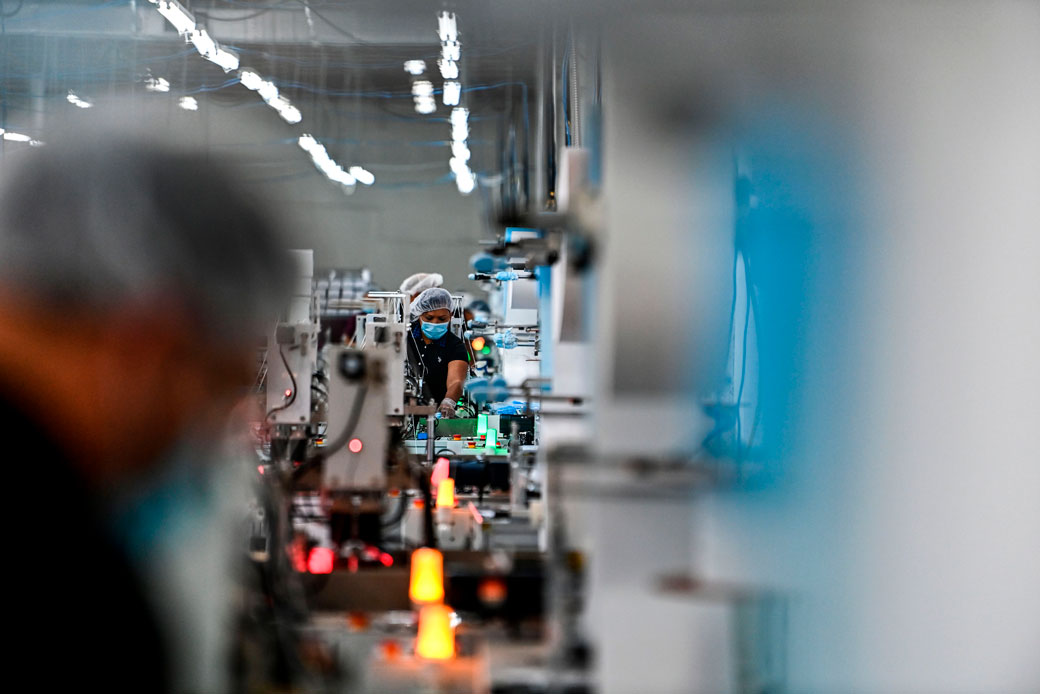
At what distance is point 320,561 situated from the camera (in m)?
2.17

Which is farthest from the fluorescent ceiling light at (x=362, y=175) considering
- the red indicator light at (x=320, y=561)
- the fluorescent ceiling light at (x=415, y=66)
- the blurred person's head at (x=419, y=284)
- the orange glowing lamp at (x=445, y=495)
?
the red indicator light at (x=320, y=561)

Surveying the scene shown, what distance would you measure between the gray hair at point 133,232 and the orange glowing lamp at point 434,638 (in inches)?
30.4

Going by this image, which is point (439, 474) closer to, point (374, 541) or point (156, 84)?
point (374, 541)

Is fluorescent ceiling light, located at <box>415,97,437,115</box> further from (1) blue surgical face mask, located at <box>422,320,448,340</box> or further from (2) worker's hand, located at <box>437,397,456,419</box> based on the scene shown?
(2) worker's hand, located at <box>437,397,456,419</box>

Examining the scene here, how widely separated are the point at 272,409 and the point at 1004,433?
92.7 inches

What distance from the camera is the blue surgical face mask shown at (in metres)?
5.00

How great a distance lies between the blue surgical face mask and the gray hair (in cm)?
403

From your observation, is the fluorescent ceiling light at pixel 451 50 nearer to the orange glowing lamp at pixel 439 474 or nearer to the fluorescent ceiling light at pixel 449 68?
the fluorescent ceiling light at pixel 449 68

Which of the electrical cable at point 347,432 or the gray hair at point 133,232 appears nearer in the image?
the gray hair at point 133,232

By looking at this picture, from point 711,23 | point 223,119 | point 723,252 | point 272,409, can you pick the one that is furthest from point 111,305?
point 223,119

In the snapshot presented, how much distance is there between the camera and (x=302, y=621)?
1.75 meters

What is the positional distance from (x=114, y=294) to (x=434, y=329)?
13.6 ft

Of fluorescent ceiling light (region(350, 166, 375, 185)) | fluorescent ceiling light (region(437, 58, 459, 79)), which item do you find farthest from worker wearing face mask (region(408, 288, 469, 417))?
fluorescent ceiling light (region(350, 166, 375, 185))

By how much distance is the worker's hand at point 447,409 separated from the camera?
434cm
